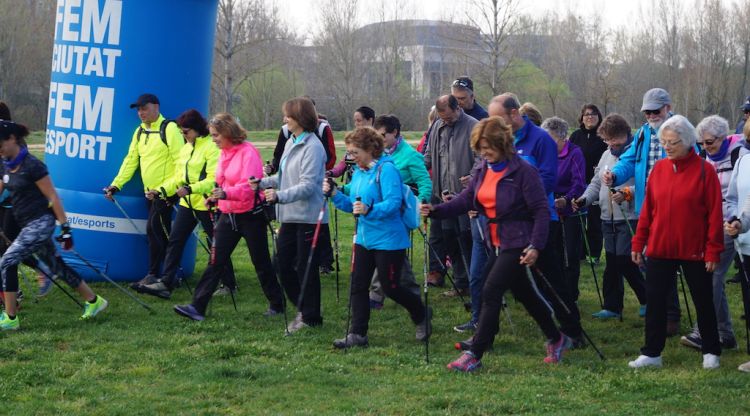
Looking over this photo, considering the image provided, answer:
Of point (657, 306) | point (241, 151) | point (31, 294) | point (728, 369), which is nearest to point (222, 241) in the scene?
point (241, 151)

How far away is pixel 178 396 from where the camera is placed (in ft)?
19.8

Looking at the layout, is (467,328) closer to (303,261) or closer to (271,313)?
(303,261)

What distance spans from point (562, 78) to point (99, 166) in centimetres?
4478

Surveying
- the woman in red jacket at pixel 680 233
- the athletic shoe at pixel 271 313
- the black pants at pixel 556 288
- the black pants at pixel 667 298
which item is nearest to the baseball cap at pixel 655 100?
the woman in red jacket at pixel 680 233

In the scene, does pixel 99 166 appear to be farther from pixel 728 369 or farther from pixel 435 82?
pixel 435 82

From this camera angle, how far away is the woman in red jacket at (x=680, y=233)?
21.0 ft

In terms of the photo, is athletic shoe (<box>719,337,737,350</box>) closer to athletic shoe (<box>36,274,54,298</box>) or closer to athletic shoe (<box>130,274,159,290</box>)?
athletic shoe (<box>130,274,159,290</box>)

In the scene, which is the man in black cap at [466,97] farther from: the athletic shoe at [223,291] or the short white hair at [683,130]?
the athletic shoe at [223,291]

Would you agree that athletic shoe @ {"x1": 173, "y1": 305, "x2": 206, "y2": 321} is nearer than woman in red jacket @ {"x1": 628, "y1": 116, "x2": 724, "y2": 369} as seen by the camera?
No

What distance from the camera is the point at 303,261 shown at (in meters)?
8.03

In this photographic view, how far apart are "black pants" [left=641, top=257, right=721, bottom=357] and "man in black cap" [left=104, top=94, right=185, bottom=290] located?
5.21 metres

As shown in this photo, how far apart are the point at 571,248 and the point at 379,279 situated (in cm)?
280

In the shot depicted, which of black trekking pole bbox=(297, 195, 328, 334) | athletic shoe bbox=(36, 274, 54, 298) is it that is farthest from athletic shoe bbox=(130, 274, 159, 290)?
black trekking pole bbox=(297, 195, 328, 334)

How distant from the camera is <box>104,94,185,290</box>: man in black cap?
9641 millimetres
